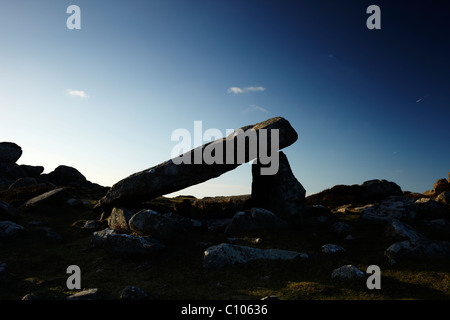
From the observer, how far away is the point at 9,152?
55.7m

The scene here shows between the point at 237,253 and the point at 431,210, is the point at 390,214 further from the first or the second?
the point at 237,253

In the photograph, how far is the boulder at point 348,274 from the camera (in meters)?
9.77

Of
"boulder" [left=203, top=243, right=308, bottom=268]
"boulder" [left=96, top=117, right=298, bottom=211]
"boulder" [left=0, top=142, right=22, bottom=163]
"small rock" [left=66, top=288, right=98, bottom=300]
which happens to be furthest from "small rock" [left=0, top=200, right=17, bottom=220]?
"boulder" [left=0, top=142, right=22, bottom=163]

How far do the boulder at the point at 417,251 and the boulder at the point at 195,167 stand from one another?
33.1 ft

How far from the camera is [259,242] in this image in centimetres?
1437

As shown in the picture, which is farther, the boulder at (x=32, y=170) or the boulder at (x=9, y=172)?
the boulder at (x=32, y=170)

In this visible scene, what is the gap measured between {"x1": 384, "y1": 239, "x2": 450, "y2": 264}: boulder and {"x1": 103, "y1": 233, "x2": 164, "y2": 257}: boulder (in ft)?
35.2

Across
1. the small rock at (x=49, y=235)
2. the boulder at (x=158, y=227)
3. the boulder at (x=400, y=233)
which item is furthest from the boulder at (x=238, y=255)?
the small rock at (x=49, y=235)

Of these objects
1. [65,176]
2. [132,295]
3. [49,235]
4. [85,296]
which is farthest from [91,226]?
[65,176]

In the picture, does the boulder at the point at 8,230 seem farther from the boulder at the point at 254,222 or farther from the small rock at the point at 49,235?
the boulder at the point at 254,222

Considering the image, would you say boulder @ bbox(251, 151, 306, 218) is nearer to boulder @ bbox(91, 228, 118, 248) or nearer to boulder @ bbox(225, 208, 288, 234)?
boulder @ bbox(225, 208, 288, 234)
